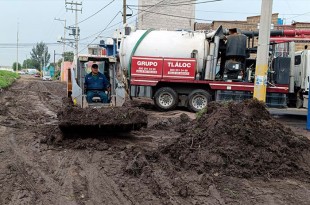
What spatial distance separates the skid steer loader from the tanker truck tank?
669 cm

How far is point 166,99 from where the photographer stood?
1812 centimetres

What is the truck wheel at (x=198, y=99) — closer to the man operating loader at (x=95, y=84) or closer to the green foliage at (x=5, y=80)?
the man operating loader at (x=95, y=84)

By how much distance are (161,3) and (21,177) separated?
30.5 m

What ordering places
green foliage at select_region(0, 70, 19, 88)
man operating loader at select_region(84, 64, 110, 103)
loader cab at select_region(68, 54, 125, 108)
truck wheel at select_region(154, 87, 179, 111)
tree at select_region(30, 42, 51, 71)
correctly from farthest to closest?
tree at select_region(30, 42, 51, 71) → green foliage at select_region(0, 70, 19, 88) → truck wheel at select_region(154, 87, 179, 111) → man operating loader at select_region(84, 64, 110, 103) → loader cab at select_region(68, 54, 125, 108)

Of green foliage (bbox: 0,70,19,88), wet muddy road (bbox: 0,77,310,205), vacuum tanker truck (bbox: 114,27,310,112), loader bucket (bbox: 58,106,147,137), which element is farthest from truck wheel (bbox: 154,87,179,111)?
green foliage (bbox: 0,70,19,88)

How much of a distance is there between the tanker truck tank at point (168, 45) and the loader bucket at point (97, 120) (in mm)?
8271

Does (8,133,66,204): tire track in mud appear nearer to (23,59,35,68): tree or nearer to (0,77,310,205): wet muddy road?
(0,77,310,205): wet muddy road

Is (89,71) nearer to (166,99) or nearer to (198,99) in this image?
(166,99)

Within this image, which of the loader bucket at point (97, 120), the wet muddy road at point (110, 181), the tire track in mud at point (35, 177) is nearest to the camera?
the wet muddy road at point (110, 181)

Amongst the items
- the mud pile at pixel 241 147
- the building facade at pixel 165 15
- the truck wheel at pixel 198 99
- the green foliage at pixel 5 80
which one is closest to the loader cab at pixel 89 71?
the mud pile at pixel 241 147

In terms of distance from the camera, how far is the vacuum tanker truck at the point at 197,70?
55.8ft

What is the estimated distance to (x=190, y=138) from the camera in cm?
819

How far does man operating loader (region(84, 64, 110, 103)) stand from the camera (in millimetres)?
11078

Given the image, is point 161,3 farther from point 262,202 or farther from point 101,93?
point 262,202
